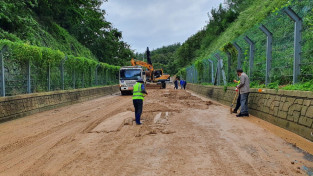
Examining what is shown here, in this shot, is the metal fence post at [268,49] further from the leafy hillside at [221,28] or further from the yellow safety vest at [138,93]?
the leafy hillside at [221,28]

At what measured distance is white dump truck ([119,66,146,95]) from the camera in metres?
23.8

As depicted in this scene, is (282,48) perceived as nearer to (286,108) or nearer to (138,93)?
(286,108)

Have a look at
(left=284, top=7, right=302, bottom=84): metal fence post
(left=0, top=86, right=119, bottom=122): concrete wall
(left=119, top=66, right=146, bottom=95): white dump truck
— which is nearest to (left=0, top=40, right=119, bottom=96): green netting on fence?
(left=0, top=86, right=119, bottom=122): concrete wall

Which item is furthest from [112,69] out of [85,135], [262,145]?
[262,145]

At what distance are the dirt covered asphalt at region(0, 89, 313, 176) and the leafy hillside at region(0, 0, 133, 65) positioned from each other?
10.8m

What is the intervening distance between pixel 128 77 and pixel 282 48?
1678 cm

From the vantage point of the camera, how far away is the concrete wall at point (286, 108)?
6.02m

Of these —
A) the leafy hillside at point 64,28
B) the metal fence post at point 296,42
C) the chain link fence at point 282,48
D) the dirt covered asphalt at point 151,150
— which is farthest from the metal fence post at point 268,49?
the leafy hillside at point 64,28

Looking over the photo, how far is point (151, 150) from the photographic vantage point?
521 cm

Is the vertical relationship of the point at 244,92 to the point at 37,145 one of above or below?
above

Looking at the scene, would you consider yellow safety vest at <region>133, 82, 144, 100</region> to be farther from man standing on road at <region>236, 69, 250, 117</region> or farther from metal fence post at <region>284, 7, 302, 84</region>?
metal fence post at <region>284, 7, 302, 84</region>

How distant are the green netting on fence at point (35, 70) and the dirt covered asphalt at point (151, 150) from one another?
3.07m

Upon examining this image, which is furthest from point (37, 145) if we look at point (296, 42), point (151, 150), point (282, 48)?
point (282, 48)

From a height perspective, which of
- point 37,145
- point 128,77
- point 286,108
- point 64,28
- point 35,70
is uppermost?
point 64,28
